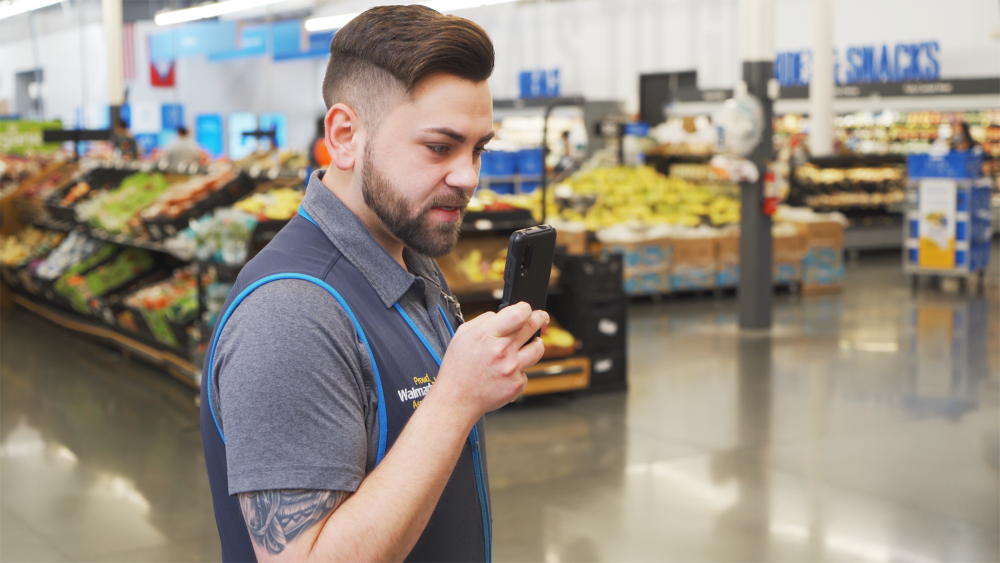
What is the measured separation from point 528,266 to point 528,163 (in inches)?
565

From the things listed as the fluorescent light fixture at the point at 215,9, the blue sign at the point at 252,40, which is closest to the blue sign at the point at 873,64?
the fluorescent light fixture at the point at 215,9

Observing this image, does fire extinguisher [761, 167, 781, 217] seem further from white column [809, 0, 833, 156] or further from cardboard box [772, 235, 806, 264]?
white column [809, 0, 833, 156]

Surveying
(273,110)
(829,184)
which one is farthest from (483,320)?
(273,110)

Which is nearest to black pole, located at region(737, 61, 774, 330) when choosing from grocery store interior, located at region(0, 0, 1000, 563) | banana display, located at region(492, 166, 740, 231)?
grocery store interior, located at region(0, 0, 1000, 563)

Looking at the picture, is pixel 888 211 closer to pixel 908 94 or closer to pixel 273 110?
pixel 908 94

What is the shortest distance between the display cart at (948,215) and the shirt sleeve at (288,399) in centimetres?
1047

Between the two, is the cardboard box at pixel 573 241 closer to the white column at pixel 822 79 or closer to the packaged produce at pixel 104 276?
the packaged produce at pixel 104 276

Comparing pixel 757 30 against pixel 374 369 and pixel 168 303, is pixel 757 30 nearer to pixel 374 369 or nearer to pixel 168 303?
pixel 168 303

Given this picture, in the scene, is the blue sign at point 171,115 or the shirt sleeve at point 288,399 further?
the blue sign at point 171,115

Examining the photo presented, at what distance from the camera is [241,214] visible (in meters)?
5.43

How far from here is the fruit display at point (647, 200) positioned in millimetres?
10258

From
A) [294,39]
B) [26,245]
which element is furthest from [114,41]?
[294,39]

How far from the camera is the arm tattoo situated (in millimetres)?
970

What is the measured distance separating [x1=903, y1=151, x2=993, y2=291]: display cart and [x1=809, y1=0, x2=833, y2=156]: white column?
2932 mm
